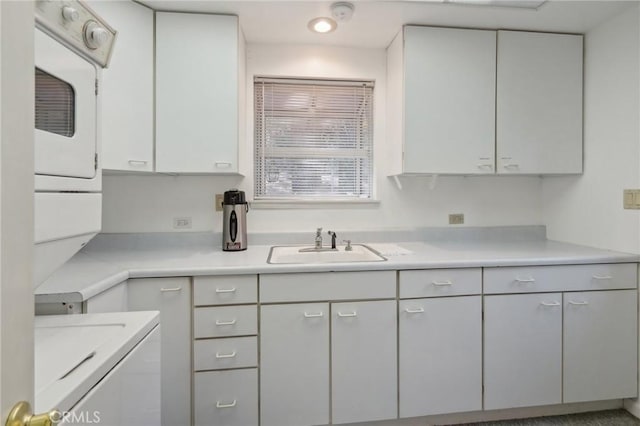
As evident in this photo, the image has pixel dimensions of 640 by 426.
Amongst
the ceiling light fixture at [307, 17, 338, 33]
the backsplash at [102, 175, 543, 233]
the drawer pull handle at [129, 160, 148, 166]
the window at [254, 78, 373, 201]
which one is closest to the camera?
the drawer pull handle at [129, 160, 148, 166]

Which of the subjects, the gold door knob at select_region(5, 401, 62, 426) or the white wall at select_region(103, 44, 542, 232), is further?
the white wall at select_region(103, 44, 542, 232)

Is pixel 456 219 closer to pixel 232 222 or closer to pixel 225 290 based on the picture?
pixel 232 222

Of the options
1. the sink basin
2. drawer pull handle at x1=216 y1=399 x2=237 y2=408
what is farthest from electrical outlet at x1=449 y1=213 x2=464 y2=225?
drawer pull handle at x1=216 y1=399 x2=237 y2=408

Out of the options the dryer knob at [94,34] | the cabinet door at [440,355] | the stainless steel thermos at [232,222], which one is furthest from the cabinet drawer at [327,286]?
the dryer knob at [94,34]

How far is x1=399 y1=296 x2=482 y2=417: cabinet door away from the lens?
1549 millimetres

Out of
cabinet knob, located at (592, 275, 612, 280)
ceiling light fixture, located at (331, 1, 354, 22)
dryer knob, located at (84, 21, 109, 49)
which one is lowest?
cabinet knob, located at (592, 275, 612, 280)

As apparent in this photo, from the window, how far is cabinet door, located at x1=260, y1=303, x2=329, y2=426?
3.02 ft

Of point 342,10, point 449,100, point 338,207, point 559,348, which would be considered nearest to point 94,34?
point 342,10

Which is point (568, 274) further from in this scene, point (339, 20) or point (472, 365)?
point (339, 20)

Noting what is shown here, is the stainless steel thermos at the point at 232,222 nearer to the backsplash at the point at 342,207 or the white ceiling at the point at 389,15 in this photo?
the backsplash at the point at 342,207

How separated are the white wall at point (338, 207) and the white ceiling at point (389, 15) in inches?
6.7

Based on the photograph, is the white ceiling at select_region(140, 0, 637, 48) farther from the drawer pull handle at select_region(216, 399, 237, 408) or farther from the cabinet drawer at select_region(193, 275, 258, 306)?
the drawer pull handle at select_region(216, 399, 237, 408)

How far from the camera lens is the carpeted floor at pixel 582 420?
167 centimetres

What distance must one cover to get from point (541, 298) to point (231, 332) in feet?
5.23
